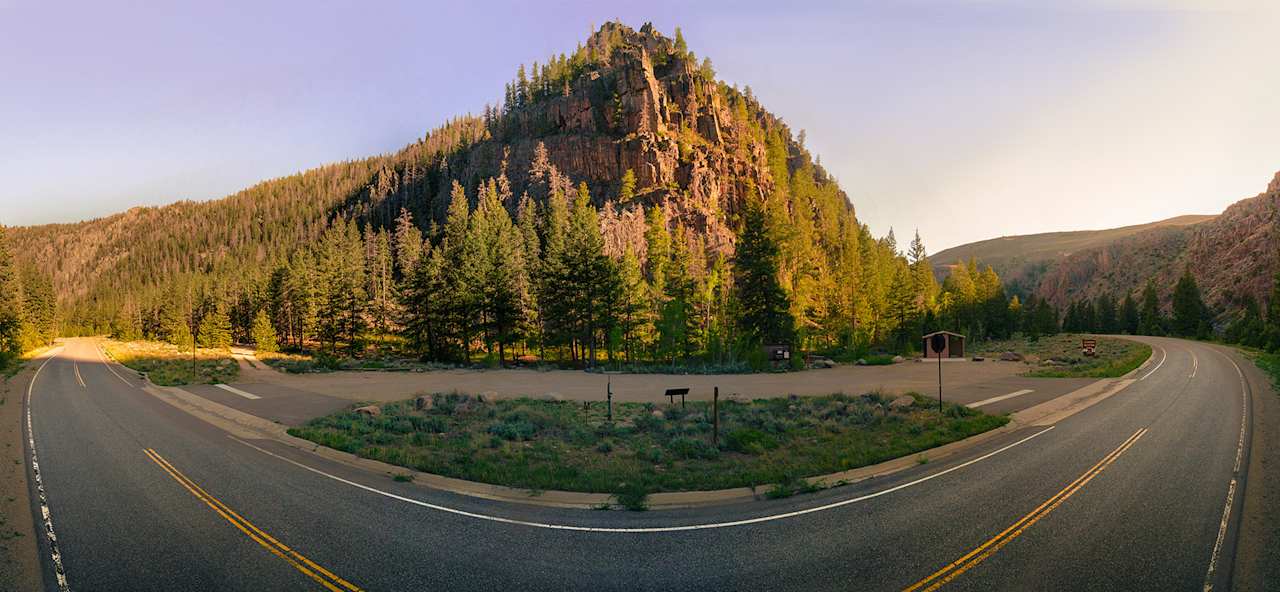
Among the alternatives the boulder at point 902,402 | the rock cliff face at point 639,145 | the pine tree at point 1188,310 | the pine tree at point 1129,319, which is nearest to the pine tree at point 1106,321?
the pine tree at point 1129,319

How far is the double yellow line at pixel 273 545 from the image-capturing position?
658 centimetres

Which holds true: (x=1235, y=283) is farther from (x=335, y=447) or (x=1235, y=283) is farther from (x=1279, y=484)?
(x=335, y=447)

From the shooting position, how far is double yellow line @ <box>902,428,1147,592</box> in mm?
6402

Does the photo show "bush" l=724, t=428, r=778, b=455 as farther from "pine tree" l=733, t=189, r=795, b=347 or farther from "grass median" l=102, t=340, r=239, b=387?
"grass median" l=102, t=340, r=239, b=387

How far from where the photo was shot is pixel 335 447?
14.1 meters

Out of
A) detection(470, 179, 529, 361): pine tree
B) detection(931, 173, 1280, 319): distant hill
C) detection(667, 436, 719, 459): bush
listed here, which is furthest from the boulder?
detection(931, 173, 1280, 319): distant hill

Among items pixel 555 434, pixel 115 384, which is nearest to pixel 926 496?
pixel 555 434

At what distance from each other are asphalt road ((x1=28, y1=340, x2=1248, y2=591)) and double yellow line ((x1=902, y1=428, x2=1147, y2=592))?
0.03 meters

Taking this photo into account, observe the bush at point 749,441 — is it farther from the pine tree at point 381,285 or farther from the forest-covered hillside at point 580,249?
the pine tree at point 381,285

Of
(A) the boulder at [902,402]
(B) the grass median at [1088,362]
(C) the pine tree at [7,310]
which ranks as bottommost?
(B) the grass median at [1088,362]

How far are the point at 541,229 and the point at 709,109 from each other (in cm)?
5456

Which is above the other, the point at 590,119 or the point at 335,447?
the point at 590,119

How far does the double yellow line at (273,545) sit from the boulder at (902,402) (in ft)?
61.4

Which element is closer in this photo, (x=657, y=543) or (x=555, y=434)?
(x=657, y=543)
